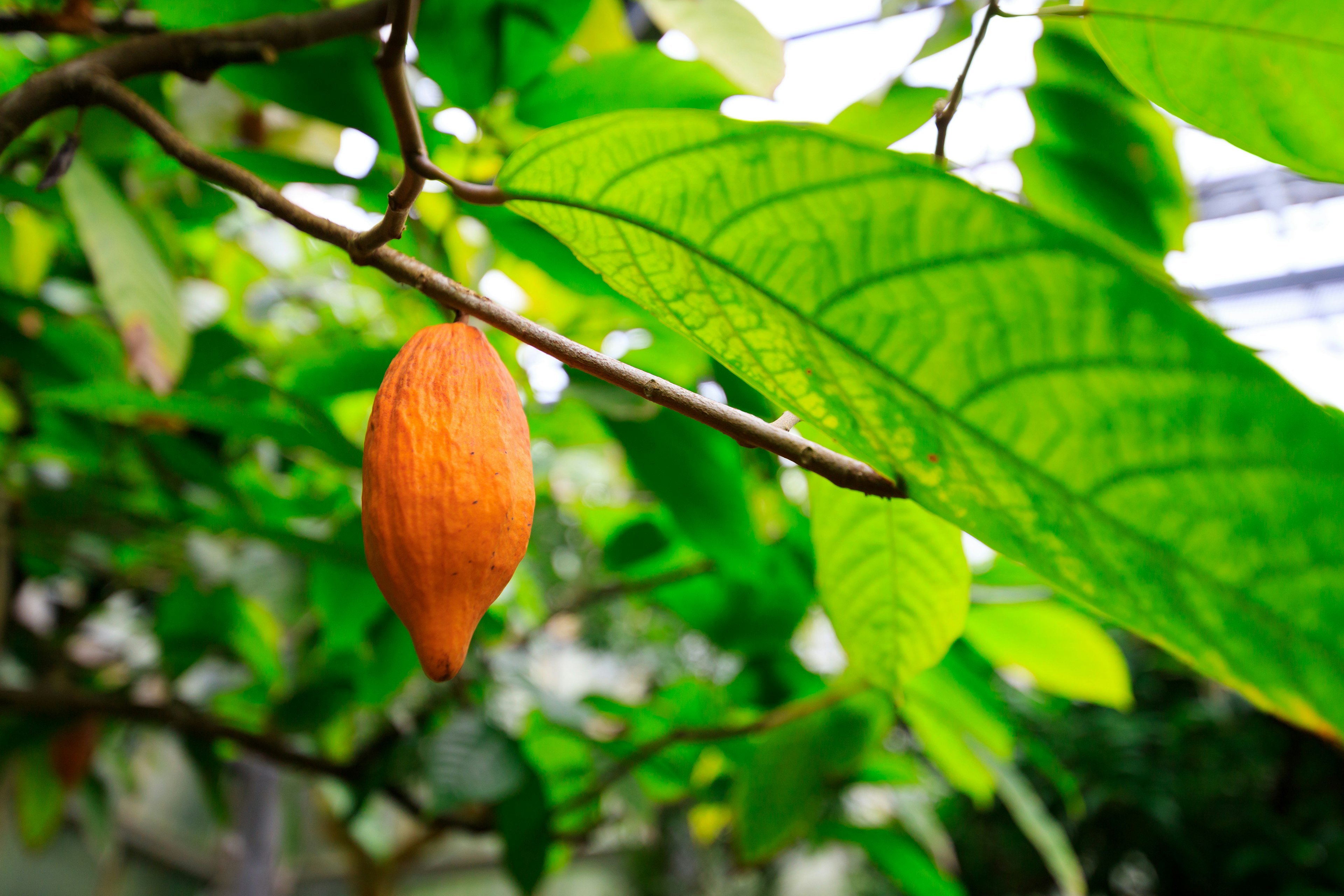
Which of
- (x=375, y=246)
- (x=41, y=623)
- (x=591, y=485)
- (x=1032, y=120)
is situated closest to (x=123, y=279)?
(x=375, y=246)

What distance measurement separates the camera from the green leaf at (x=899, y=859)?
75 centimetres

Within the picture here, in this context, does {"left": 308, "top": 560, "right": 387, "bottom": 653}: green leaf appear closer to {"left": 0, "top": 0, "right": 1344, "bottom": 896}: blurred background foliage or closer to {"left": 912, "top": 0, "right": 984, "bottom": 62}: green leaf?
{"left": 0, "top": 0, "right": 1344, "bottom": 896}: blurred background foliage

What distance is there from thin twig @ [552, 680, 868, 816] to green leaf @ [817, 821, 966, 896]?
0.22m

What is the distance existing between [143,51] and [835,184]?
0.93ft

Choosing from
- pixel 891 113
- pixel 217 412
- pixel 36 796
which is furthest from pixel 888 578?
pixel 36 796

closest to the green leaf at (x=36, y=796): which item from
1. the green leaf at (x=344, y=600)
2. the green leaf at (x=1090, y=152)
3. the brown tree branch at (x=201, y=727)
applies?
the brown tree branch at (x=201, y=727)

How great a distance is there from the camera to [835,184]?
164 mm

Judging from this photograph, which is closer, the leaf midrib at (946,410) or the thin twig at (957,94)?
the leaf midrib at (946,410)

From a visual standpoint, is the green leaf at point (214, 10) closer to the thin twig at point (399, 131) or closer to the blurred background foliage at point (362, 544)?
the blurred background foliage at point (362, 544)

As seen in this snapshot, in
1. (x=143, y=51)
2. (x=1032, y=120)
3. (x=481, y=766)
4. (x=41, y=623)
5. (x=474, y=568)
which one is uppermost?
(x=1032, y=120)

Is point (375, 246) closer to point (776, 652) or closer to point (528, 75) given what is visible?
point (528, 75)

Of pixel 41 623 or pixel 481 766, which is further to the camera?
pixel 41 623

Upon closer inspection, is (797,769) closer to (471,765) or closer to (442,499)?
(471,765)

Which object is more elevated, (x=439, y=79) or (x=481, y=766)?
(x=439, y=79)
